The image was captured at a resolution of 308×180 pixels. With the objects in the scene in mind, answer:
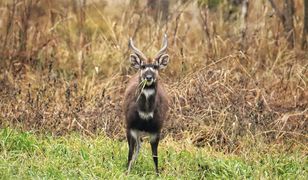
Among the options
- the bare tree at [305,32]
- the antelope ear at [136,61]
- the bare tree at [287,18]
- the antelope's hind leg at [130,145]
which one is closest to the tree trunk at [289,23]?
the bare tree at [287,18]

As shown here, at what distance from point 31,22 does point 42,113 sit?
3.12 metres

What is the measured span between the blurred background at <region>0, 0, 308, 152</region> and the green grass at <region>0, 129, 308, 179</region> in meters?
0.67

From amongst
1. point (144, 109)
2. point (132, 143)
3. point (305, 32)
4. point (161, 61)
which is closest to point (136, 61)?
point (161, 61)

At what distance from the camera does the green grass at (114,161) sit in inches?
318

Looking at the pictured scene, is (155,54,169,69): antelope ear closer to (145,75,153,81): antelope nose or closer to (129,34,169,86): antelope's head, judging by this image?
(129,34,169,86): antelope's head

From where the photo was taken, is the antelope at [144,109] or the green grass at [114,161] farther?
the antelope at [144,109]

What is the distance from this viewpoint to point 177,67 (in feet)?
39.3

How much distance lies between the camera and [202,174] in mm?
8539

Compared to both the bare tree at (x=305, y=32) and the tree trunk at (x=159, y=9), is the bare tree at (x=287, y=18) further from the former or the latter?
the tree trunk at (x=159, y=9)

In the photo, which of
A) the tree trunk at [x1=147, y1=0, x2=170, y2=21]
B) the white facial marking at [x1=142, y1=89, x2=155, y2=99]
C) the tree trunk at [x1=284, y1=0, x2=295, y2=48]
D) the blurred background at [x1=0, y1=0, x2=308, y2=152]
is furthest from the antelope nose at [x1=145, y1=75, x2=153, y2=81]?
the tree trunk at [x1=284, y1=0, x2=295, y2=48]

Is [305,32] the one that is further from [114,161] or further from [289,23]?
[114,161]

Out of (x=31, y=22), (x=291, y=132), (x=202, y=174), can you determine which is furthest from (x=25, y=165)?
(x=31, y=22)

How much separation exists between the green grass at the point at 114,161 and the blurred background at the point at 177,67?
669mm

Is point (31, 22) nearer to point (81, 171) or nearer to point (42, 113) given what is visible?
point (42, 113)
